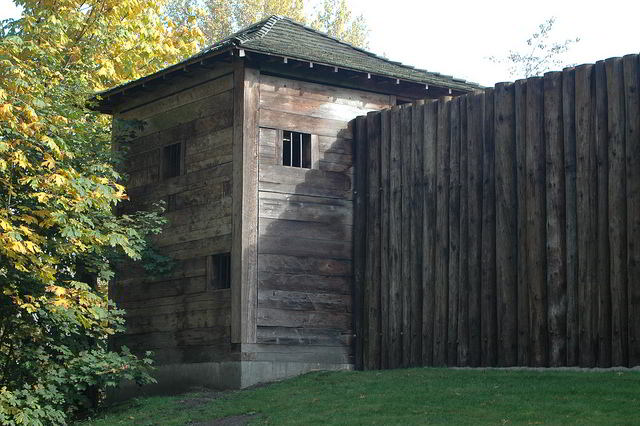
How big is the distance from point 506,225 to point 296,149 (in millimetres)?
5166

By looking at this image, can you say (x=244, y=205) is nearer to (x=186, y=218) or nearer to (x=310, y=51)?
(x=186, y=218)

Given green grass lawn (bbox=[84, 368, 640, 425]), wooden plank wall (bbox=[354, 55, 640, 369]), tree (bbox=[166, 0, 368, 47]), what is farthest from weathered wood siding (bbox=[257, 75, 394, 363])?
tree (bbox=[166, 0, 368, 47])

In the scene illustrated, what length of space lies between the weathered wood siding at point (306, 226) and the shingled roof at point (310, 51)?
0.68 meters

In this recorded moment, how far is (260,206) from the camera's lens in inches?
818

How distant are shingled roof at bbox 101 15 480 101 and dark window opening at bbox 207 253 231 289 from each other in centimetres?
394

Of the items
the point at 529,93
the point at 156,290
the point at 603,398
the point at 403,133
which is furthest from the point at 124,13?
the point at 603,398

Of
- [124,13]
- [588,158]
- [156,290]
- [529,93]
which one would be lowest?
[156,290]

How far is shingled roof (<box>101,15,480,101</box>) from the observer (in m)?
20.9

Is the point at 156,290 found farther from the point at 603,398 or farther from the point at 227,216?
the point at 603,398

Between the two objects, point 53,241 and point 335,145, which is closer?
point 53,241

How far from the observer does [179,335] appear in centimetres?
2200

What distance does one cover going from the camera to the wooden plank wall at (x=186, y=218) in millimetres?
21141

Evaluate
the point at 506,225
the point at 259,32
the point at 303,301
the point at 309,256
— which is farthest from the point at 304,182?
the point at 506,225

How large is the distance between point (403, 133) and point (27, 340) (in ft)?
26.4
